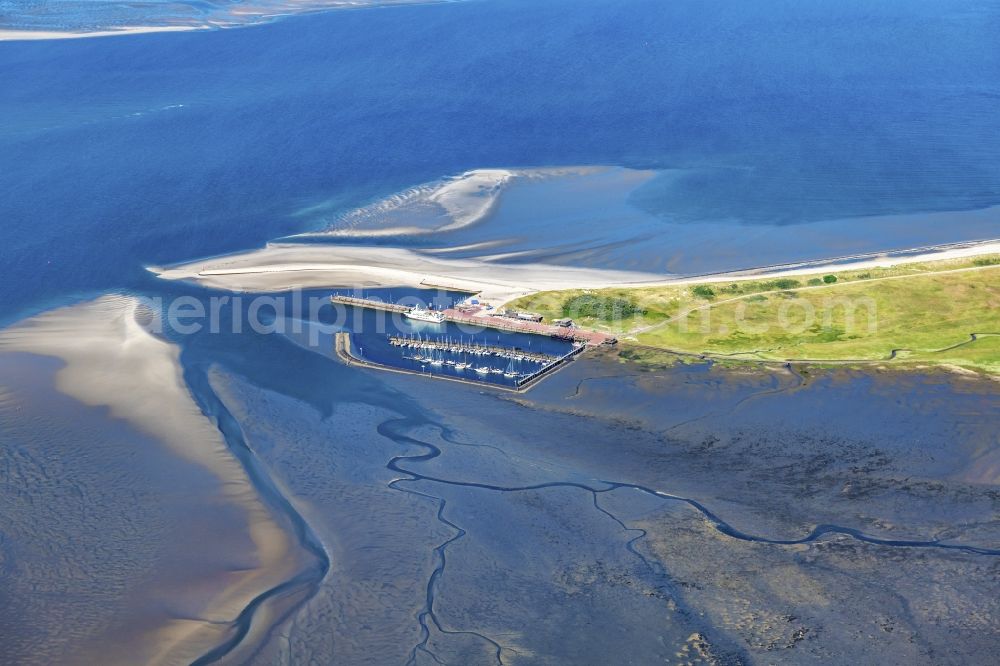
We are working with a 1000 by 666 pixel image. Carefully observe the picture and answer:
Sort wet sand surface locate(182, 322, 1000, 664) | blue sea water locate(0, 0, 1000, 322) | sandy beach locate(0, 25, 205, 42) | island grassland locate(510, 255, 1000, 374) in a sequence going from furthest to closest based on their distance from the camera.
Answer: sandy beach locate(0, 25, 205, 42), blue sea water locate(0, 0, 1000, 322), island grassland locate(510, 255, 1000, 374), wet sand surface locate(182, 322, 1000, 664)

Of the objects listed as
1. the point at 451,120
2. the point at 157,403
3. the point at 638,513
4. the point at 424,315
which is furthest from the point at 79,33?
the point at 638,513

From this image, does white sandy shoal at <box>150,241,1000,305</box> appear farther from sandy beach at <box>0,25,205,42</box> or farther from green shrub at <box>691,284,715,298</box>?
sandy beach at <box>0,25,205,42</box>

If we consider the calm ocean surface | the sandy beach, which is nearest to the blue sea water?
the calm ocean surface

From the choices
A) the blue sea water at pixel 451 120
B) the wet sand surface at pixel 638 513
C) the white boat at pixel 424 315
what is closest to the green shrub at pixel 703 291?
the wet sand surface at pixel 638 513

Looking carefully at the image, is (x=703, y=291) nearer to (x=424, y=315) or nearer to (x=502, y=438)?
(x=424, y=315)

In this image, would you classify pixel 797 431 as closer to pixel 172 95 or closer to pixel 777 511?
pixel 777 511

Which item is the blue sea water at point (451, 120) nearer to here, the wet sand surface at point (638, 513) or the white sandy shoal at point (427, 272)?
the white sandy shoal at point (427, 272)

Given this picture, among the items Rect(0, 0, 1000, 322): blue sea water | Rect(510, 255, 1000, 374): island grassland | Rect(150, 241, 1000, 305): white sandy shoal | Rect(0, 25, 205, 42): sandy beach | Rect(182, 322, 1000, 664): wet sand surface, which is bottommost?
Rect(182, 322, 1000, 664): wet sand surface
